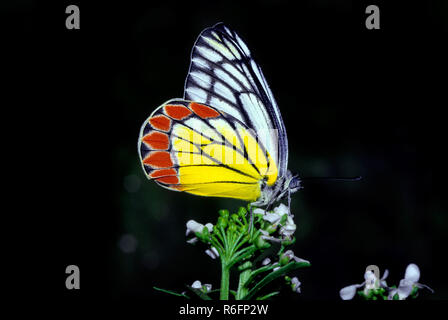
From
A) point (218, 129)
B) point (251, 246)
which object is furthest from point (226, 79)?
point (251, 246)

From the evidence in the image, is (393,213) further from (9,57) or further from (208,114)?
(9,57)

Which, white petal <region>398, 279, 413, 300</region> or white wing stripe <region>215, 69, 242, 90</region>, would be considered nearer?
white petal <region>398, 279, 413, 300</region>

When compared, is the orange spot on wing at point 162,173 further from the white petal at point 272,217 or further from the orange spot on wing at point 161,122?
the white petal at point 272,217

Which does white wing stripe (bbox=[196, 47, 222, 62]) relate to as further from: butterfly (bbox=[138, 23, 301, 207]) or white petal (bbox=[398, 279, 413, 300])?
white petal (bbox=[398, 279, 413, 300])

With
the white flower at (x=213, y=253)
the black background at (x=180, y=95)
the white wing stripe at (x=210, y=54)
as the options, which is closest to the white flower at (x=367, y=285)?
the white flower at (x=213, y=253)

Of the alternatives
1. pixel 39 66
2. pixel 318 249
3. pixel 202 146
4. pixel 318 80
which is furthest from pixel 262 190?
pixel 39 66

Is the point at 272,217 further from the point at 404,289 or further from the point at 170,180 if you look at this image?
the point at 170,180

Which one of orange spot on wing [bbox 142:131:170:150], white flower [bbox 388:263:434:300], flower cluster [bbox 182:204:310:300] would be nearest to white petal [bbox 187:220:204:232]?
flower cluster [bbox 182:204:310:300]

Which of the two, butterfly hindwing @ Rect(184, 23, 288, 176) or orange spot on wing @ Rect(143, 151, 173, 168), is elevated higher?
butterfly hindwing @ Rect(184, 23, 288, 176)
